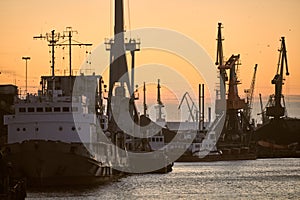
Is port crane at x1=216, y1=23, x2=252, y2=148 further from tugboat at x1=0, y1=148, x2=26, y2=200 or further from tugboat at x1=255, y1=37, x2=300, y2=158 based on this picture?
tugboat at x1=0, y1=148, x2=26, y2=200

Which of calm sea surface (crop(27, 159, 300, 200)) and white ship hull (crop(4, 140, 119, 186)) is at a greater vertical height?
white ship hull (crop(4, 140, 119, 186))

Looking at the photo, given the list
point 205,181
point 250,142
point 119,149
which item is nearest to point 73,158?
point 205,181

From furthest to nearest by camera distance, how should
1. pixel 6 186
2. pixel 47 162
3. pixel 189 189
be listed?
pixel 189 189, pixel 47 162, pixel 6 186

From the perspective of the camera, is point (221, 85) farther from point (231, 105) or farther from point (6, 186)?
point (6, 186)

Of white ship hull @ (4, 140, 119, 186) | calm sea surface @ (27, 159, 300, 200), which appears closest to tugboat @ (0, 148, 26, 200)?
calm sea surface @ (27, 159, 300, 200)

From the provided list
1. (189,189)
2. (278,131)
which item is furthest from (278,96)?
(189,189)

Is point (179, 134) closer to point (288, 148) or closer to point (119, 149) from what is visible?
point (288, 148)

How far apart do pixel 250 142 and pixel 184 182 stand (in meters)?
80.7

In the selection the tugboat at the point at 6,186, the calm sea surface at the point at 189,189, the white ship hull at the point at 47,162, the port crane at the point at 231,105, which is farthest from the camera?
the port crane at the point at 231,105

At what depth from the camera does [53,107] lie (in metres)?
64.2

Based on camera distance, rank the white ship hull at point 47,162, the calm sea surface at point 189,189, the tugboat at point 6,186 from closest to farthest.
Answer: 1. the tugboat at point 6,186
2. the calm sea surface at point 189,189
3. the white ship hull at point 47,162

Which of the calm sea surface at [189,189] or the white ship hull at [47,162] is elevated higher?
the white ship hull at [47,162]

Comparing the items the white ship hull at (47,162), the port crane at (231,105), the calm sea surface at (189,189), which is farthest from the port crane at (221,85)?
the white ship hull at (47,162)

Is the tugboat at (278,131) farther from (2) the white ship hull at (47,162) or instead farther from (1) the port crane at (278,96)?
(2) the white ship hull at (47,162)
